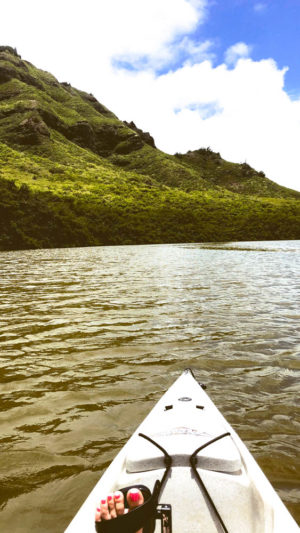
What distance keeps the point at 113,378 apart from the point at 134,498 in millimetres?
3339

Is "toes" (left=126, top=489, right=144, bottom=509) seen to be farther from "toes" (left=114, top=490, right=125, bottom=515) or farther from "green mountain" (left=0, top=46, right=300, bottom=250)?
"green mountain" (left=0, top=46, right=300, bottom=250)

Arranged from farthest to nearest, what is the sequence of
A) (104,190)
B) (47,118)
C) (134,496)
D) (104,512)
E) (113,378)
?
(47,118), (104,190), (113,378), (134,496), (104,512)

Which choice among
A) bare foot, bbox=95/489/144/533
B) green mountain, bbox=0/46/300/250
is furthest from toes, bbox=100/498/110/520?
green mountain, bbox=0/46/300/250

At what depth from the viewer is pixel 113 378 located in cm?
570

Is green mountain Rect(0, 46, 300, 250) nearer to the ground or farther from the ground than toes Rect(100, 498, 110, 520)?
farther from the ground

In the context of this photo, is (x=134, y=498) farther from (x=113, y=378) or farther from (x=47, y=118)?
(x=47, y=118)

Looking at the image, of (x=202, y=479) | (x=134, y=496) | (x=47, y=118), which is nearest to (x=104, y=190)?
(x=47, y=118)

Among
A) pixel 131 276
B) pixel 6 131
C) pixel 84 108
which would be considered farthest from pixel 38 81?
pixel 131 276

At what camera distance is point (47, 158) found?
11312 cm

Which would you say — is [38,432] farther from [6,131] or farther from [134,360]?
[6,131]

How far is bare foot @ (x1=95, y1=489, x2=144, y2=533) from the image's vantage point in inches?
90.7

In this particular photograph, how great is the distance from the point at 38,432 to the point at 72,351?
2.75 m

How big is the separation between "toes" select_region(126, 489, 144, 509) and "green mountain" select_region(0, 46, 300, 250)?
174ft

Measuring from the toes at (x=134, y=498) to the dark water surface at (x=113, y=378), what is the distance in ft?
2.73
